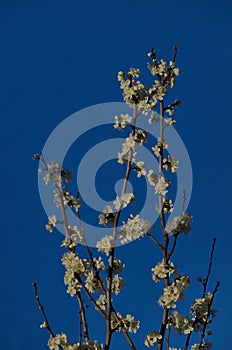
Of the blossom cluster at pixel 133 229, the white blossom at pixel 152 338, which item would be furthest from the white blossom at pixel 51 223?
the white blossom at pixel 152 338

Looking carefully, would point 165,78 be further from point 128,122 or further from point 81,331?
point 81,331

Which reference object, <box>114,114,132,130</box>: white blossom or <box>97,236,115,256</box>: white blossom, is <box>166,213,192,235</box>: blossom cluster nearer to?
<box>97,236,115,256</box>: white blossom

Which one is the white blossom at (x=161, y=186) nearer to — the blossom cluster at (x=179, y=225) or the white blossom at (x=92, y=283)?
the blossom cluster at (x=179, y=225)

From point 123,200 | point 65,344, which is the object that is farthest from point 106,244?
point 65,344

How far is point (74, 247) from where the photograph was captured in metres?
3.37

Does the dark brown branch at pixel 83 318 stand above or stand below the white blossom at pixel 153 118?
below

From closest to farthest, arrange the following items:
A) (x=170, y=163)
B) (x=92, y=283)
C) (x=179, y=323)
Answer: (x=179, y=323), (x=92, y=283), (x=170, y=163)

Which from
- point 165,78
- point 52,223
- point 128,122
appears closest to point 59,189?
point 52,223

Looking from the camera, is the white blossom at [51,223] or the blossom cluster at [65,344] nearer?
the blossom cluster at [65,344]

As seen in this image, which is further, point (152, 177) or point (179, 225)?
point (152, 177)

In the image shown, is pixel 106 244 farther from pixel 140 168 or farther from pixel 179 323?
pixel 179 323

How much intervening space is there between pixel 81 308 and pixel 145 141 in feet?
4.15

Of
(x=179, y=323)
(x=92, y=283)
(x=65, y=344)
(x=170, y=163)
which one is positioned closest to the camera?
(x=65, y=344)

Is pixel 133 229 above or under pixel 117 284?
above
